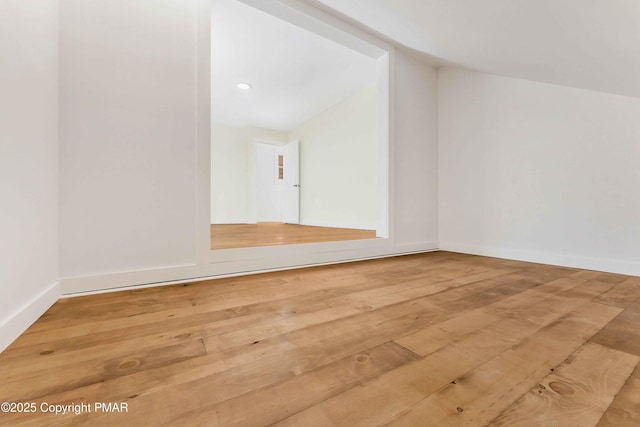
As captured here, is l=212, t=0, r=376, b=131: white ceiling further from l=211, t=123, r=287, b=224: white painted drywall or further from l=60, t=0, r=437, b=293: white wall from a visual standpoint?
l=60, t=0, r=437, b=293: white wall

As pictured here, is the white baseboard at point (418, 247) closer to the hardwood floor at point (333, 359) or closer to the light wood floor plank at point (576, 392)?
the hardwood floor at point (333, 359)

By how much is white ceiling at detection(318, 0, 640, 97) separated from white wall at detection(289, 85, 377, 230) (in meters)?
1.77

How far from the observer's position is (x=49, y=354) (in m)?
0.78

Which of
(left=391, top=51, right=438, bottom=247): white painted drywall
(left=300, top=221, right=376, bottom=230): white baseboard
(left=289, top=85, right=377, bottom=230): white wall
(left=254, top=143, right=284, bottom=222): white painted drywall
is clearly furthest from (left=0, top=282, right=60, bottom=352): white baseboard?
(left=254, top=143, right=284, bottom=222): white painted drywall

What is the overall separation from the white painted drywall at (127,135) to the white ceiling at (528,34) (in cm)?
128

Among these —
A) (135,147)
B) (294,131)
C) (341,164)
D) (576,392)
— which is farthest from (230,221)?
(576,392)

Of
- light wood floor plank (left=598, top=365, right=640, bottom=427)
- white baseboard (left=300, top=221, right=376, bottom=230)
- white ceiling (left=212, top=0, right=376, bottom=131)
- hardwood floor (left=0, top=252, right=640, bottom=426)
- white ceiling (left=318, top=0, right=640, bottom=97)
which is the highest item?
white ceiling (left=212, top=0, right=376, bottom=131)

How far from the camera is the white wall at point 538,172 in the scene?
6.18ft

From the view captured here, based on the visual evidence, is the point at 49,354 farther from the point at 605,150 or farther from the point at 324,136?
the point at 324,136

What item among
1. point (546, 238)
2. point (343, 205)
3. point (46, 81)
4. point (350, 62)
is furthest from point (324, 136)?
point (46, 81)

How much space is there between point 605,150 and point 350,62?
2.83 metres

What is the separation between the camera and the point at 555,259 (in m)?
2.18

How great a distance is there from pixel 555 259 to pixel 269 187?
5992mm

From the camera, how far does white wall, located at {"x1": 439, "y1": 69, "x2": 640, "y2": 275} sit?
1883 millimetres
